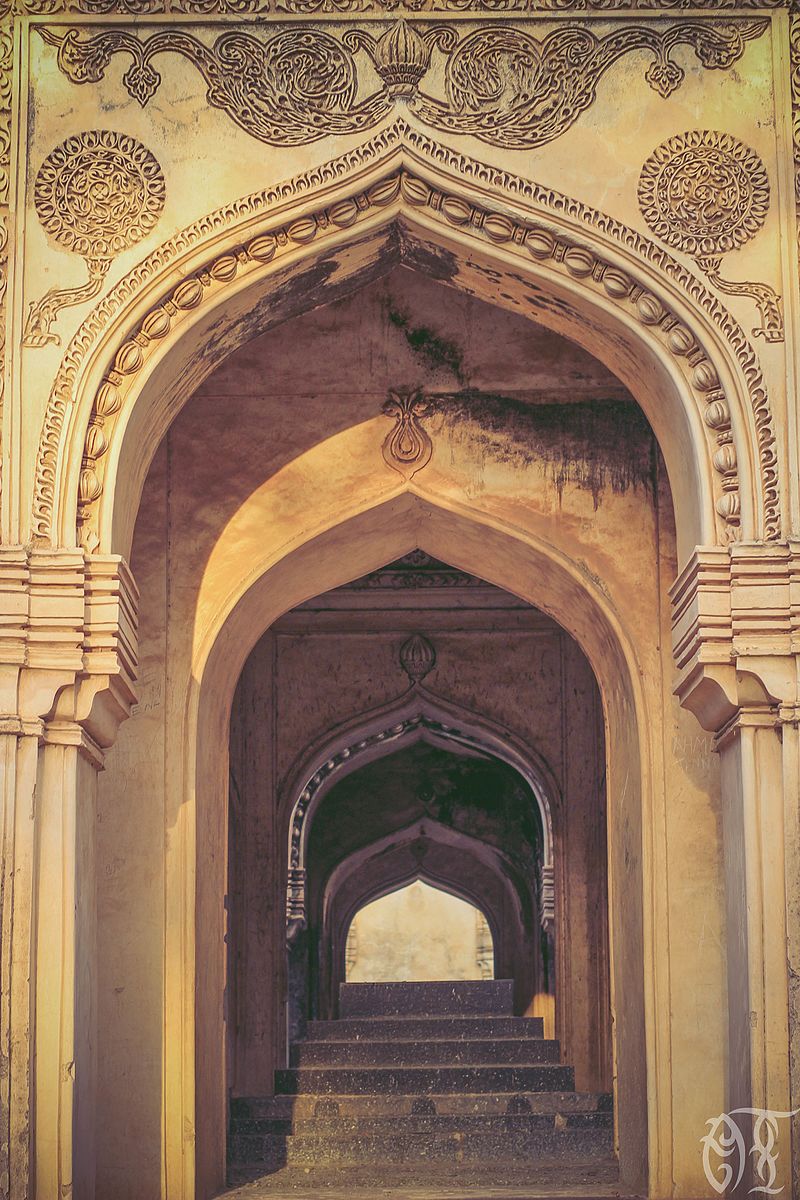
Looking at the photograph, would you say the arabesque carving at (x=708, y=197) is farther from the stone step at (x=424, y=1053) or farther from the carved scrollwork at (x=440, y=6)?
the stone step at (x=424, y=1053)

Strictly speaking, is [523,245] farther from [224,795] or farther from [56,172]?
[224,795]

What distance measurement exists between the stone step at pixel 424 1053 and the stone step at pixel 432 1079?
26 centimetres

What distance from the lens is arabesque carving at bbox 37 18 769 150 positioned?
5.70 m

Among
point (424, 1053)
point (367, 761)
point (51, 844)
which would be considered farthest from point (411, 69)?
point (367, 761)

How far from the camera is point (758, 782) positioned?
5285 millimetres

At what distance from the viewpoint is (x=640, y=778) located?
6.70 metres

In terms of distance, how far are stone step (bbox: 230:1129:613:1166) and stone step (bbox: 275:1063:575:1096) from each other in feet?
2.69

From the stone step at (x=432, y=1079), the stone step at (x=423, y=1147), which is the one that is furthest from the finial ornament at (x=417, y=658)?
the stone step at (x=423, y=1147)

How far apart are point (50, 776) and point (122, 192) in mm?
1740

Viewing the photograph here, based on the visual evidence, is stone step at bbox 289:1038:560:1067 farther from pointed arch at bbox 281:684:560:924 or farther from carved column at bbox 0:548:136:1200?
carved column at bbox 0:548:136:1200

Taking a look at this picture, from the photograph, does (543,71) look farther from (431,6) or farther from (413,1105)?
(413,1105)

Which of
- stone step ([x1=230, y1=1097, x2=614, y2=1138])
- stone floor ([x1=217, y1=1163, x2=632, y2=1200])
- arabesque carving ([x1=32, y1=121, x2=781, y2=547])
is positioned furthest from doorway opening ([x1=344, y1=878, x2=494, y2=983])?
arabesque carving ([x1=32, y1=121, x2=781, y2=547])

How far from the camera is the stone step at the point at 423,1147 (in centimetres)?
793

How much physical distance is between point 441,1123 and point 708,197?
451 cm
